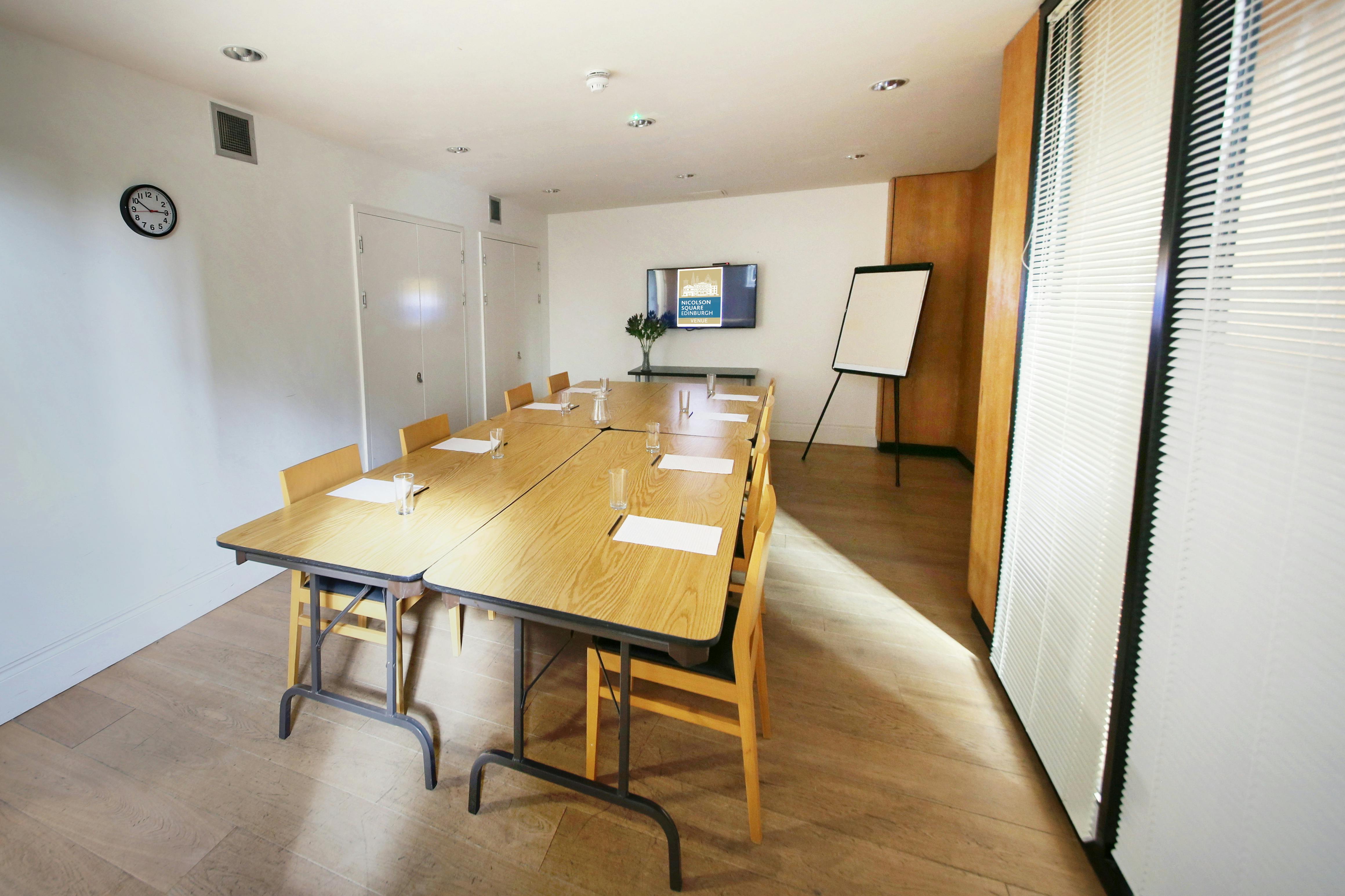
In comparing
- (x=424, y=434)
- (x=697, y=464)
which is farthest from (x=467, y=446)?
(x=697, y=464)

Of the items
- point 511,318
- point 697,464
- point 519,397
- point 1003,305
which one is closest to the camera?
point 1003,305

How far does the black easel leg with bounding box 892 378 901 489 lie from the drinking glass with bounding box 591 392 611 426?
2495mm

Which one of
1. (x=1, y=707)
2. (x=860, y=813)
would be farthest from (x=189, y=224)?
(x=860, y=813)

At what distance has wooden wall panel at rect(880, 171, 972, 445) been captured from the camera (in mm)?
5062

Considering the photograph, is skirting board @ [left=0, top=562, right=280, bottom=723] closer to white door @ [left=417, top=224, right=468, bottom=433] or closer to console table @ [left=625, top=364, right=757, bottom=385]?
white door @ [left=417, top=224, right=468, bottom=433]

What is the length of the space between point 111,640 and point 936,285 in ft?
20.8

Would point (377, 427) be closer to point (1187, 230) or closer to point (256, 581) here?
point (256, 581)

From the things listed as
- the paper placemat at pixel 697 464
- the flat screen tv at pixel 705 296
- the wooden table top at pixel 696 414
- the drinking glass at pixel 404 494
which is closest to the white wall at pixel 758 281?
the flat screen tv at pixel 705 296

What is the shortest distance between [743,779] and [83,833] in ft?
6.38

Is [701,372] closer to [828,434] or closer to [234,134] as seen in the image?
[828,434]

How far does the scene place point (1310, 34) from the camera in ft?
2.89

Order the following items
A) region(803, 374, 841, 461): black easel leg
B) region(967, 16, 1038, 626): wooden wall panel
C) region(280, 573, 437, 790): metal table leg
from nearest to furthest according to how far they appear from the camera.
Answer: region(280, 573, 437, 790): metal table leg < region(967, 16, 1038, 626): wooden wall panel < region(803, 374, 841, 461): black easel leg

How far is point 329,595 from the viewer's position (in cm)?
196

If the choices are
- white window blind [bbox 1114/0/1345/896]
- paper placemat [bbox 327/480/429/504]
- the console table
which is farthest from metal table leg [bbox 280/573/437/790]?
the console table
